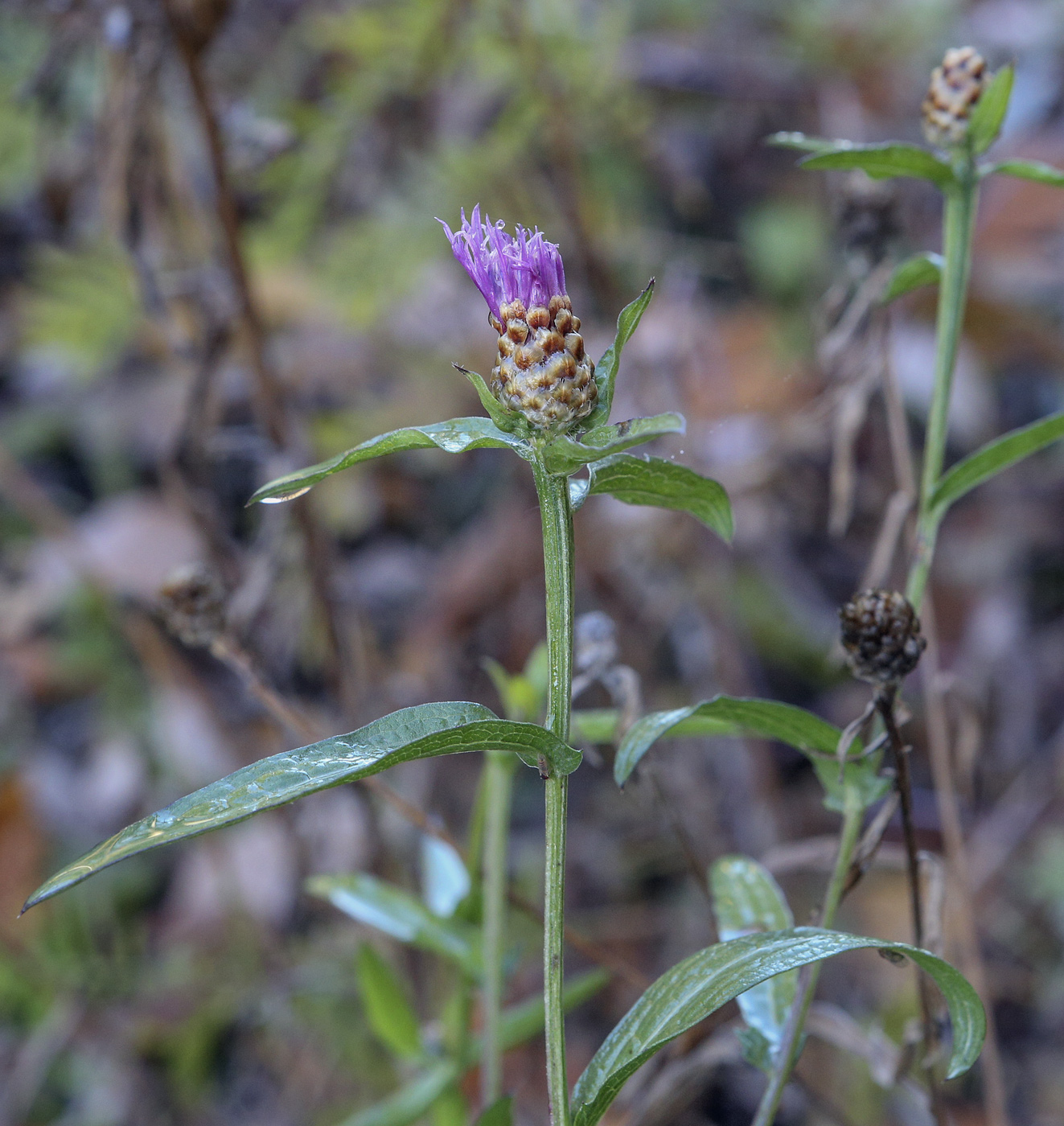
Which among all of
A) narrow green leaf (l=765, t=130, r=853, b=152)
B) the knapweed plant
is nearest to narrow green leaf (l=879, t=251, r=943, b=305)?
the knapweed plant

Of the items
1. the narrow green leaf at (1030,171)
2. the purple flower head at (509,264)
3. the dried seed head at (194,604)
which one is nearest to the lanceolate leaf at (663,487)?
the purple flower head at (509,264)

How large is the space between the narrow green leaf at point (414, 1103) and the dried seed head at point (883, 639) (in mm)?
586

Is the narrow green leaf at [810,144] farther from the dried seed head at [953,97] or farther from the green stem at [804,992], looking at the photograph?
the green stem at [804,992]

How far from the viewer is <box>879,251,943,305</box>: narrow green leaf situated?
31.5 inches

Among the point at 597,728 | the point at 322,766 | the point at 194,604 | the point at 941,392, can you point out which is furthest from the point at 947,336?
the point at 194,604

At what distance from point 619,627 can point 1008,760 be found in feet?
2.88

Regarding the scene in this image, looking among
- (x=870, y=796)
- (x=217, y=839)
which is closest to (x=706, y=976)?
(x=870, y=796)

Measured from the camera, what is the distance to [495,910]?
0.87 m

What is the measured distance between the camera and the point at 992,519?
2488mm

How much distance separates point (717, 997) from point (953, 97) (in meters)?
0.64

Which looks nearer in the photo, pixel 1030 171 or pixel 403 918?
pixel 1030 171

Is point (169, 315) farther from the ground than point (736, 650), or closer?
farther from the ground

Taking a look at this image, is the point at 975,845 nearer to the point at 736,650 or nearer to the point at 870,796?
the point at 736,650

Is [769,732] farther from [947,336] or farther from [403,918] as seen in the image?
[403,918]
